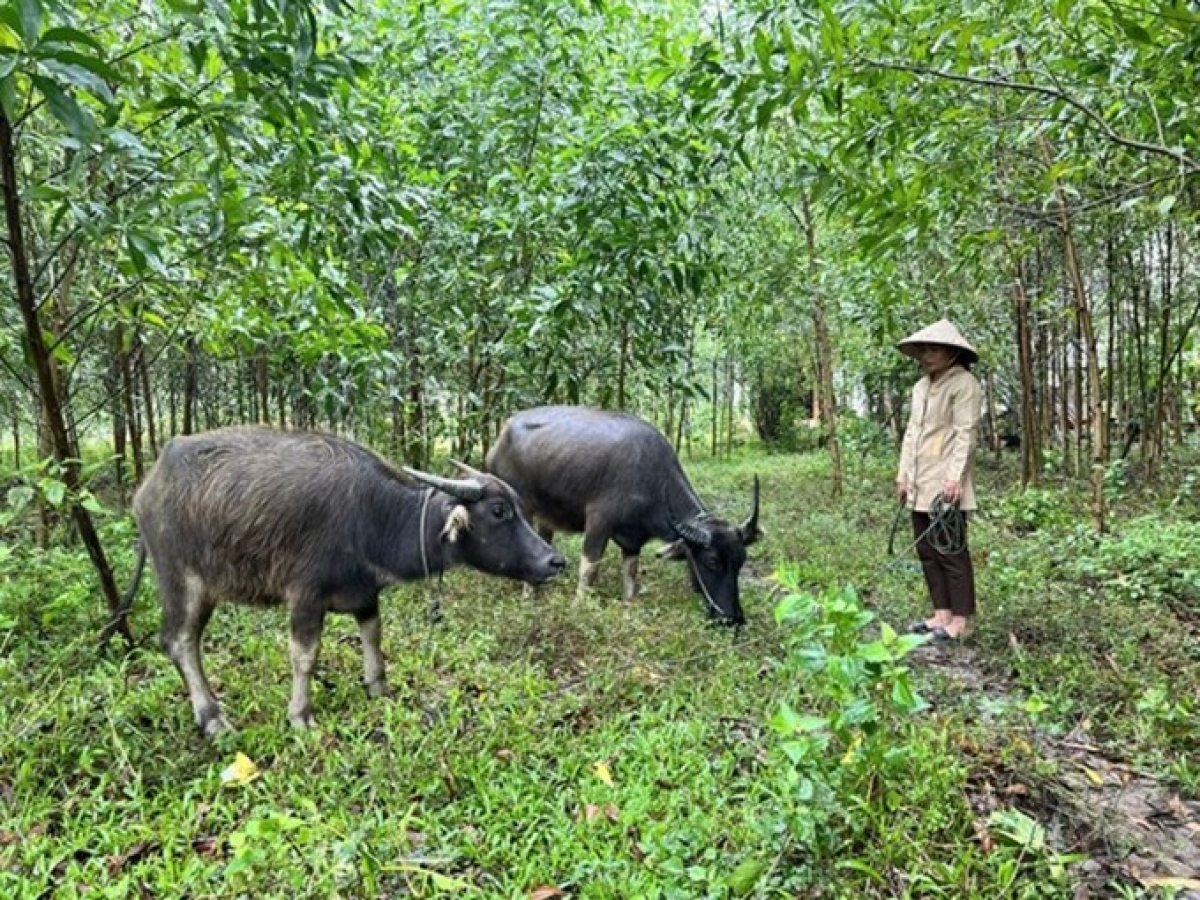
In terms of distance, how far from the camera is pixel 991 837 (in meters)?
2.48

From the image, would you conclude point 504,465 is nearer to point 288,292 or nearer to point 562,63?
point 288,292

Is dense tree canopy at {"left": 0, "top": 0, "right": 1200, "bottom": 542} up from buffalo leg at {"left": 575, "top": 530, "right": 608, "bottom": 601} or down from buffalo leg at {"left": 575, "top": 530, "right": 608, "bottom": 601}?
up

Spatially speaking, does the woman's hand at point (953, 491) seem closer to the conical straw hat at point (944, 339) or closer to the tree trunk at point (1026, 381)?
the conical straw hat at point (944, 339)

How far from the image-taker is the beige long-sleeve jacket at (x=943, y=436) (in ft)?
15.4

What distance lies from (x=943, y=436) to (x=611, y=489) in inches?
89.1

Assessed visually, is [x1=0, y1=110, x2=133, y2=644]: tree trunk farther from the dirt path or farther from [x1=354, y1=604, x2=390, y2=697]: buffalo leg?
the dirt path

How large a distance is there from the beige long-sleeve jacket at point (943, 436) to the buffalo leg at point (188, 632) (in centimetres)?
403

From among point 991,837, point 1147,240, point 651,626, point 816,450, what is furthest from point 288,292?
point 816,450

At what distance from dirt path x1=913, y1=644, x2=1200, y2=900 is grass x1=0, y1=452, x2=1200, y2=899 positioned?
1.2 inches

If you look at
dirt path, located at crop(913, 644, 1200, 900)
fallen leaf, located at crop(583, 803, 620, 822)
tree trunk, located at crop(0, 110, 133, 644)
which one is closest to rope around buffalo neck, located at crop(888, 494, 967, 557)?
dirt path, located at crop(913, 644, 1200, 900)

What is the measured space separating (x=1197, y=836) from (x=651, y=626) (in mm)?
2795

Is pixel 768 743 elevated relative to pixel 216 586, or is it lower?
lower

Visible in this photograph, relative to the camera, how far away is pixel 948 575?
4.80 metres

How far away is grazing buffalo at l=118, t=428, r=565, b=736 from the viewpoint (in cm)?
333
